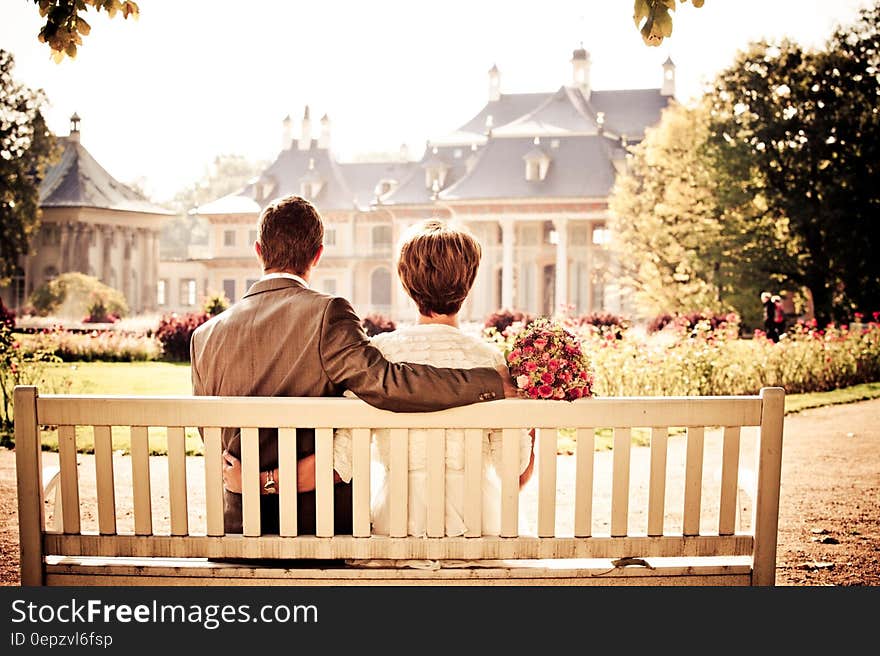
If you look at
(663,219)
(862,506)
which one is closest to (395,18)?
(862,506)

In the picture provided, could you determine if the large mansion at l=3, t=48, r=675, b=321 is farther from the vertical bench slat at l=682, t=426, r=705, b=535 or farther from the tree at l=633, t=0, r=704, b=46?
the vertical bench slat at l=682, t=426, r=705, b=535

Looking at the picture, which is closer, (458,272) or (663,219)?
(458,272)

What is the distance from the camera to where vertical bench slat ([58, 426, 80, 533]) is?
2.71 metres

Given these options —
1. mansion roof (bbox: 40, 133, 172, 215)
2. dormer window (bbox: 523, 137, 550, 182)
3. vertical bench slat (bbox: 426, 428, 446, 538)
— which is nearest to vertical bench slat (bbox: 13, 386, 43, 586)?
vertical bench slat (bbox: 426, 428, 446, 538)

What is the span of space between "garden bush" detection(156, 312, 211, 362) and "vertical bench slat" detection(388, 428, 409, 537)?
33.1 feet

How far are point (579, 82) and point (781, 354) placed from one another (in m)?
17.9

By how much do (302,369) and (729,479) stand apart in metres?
1.29

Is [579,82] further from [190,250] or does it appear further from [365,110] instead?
[365,110]

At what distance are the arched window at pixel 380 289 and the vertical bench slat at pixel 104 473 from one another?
77.2 feet

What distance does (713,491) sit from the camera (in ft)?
21.1

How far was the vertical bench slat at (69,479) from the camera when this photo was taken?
8.88 feet

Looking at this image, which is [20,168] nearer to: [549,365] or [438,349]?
[438,349]

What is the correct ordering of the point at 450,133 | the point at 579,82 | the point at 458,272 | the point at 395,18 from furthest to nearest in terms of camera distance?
the point at 450,133 → the point at 579,82 → the point at 395,18 → the point at 458,272

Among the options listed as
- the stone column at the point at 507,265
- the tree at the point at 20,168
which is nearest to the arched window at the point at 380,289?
the stone column at the point at 507,265
